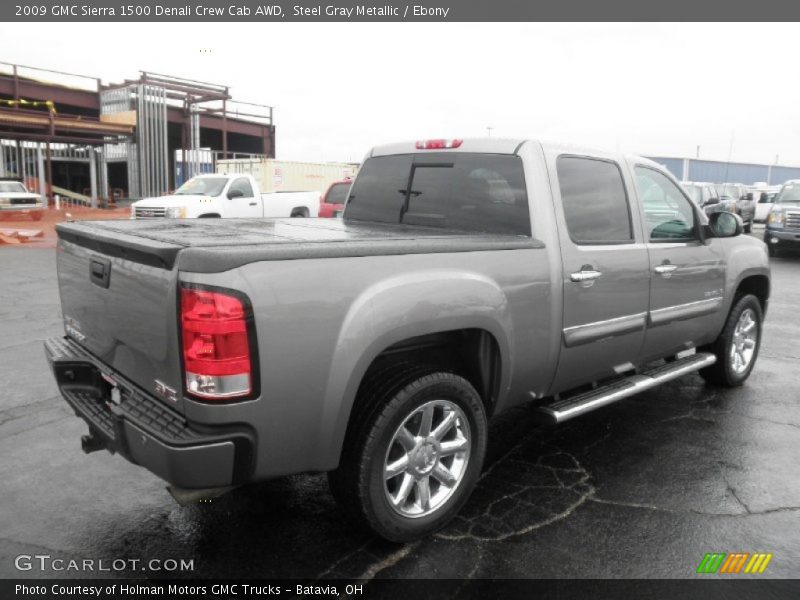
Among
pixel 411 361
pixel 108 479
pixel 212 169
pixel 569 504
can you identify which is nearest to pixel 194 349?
pixel 411 361

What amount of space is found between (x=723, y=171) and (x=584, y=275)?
66.4 metres

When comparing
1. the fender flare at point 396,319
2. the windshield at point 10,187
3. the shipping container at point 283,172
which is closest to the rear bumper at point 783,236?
the fender flare at point 396,319

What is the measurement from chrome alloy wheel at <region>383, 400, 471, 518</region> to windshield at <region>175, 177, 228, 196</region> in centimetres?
1435

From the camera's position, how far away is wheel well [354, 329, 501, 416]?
3.21 metres

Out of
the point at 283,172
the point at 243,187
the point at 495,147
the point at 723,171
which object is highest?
the point at 723,171

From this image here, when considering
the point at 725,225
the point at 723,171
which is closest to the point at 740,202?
the point at 725,225

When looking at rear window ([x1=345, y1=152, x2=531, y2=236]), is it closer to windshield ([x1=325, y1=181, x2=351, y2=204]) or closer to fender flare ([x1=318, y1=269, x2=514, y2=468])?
fender flare ([x1=318, y1=269, x2=514, y2=468])

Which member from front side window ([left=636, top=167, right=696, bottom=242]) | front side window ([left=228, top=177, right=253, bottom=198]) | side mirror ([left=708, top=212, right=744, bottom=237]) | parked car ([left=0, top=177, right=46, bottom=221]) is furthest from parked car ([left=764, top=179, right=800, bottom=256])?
parked car ([left=0, top=177, right=46, bottom=221])

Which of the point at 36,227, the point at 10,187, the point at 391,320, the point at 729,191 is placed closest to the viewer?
the point at 391,320

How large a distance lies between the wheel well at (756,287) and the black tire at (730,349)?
7 cm

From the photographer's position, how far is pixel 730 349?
5367mm

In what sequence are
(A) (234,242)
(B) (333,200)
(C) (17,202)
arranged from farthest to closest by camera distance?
(C) (17,202) → (B) (333,200) → (A) (234,242)

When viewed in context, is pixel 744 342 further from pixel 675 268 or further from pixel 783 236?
pixel 783 236
